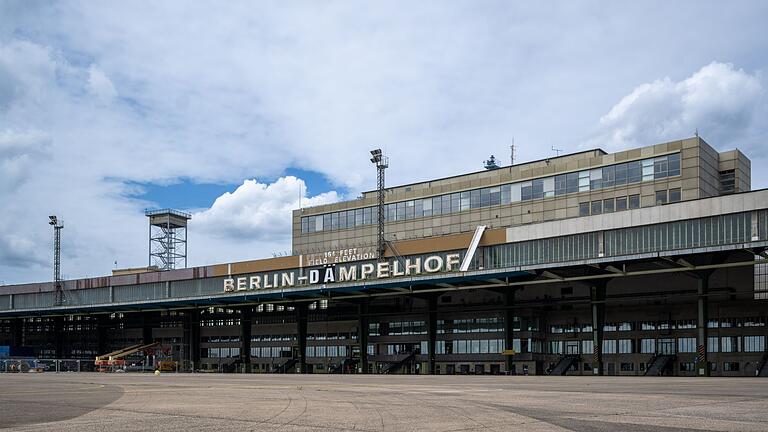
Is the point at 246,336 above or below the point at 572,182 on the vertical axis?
below

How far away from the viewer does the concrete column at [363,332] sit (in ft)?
338

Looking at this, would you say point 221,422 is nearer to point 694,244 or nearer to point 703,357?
point 694,244

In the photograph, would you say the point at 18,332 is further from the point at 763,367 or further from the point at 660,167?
the point at 763,367

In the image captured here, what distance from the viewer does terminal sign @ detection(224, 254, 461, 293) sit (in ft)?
289

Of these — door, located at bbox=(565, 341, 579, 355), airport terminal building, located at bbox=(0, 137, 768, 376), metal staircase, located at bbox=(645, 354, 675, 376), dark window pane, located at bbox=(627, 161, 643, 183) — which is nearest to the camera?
airport terminal building, located at bbox=(0, 137, 768, 376)

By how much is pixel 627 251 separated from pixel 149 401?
5381cm

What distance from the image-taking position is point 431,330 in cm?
9825

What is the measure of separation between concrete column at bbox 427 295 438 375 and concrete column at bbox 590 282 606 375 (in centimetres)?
2192

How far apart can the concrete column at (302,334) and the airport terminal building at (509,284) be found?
0.29m

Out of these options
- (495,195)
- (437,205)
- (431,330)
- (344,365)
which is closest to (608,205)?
(495,195)

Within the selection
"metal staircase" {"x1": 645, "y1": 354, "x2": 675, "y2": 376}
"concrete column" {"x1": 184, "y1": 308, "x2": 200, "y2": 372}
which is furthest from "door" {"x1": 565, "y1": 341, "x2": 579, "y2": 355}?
"concrete column" {"x1": 184, "y1": 308, "x2": 200, "y2": 372}

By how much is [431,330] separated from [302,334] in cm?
2328

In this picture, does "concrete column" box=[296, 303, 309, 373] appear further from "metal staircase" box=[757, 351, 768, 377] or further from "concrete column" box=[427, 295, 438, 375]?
"metal staircase" box=[757, 351, 768, 377]

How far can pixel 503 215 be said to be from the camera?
10144 centimetres
